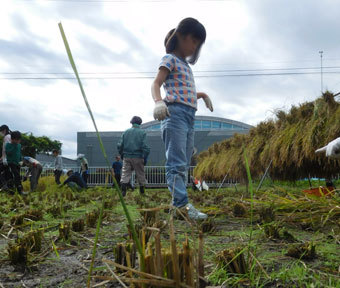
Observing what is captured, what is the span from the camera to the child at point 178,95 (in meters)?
2.67

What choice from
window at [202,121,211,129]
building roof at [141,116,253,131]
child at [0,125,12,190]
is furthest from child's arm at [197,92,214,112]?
window at [202,121,211,129]

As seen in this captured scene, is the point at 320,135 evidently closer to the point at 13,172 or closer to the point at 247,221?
the point at 247,221

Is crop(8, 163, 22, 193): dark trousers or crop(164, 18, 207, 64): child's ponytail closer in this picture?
crop(164, 18, 207, 64): child's ponytail

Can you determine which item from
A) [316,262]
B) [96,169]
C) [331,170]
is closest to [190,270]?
[316,262]

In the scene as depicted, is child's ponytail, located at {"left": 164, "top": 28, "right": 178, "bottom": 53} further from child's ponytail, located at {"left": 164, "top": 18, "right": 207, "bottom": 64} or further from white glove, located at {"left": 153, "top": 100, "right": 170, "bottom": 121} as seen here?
white glove, located at {"left": 153, "top": 100, "right": 170, "bottom": 121}

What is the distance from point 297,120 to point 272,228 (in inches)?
144

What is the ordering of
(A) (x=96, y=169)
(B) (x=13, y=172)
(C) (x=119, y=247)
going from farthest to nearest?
(A) (x=96, y=169), (B) (x=13, y=172), (C) (x=119, y=247)

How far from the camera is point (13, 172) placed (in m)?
6.95

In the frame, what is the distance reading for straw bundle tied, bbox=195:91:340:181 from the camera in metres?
4.09

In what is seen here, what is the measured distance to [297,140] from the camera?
4.48m

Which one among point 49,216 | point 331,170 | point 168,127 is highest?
point 168,127

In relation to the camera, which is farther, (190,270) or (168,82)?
(168,82)

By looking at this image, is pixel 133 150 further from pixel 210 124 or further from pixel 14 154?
pixel 210 124

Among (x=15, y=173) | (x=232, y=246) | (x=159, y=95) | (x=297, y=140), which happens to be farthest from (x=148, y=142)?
(x=232, y=246)
